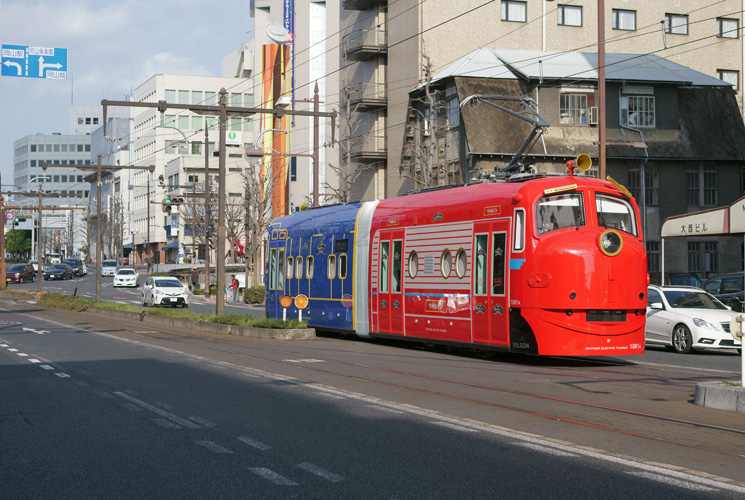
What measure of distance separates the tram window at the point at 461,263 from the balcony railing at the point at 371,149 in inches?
1257

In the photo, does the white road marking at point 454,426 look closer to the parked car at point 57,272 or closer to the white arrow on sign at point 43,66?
the white arrow on sign at point 43,66

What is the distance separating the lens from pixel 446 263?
777 inches

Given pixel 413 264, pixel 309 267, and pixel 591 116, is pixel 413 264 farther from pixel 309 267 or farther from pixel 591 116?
pixel 591 116

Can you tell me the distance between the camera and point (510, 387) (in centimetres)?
1378

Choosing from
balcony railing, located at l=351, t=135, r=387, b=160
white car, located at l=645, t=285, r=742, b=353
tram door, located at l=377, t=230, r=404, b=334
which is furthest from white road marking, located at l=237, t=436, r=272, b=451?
balcony railing, located at l=351, t=135, r=387, b=160

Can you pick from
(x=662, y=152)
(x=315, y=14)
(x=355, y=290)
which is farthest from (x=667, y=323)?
(x=315, y=14)

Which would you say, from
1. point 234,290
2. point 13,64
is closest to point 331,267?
point 13,64

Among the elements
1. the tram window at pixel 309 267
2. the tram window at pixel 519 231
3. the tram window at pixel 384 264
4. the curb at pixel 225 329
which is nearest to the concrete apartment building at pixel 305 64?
the curb at pixel 225 329

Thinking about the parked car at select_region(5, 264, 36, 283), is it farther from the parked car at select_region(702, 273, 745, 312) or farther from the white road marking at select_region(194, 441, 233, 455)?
the white road marking at select_region(194, 441, 233, 455)

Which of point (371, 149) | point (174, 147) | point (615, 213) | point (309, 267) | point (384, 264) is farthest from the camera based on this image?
point (174, 147)

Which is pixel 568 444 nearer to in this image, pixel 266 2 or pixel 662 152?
pixel 662 152

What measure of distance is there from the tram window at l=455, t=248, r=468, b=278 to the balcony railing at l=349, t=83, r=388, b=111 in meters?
32.1

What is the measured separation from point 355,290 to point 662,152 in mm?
24449

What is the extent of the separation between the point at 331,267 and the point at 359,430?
50.8 feet
